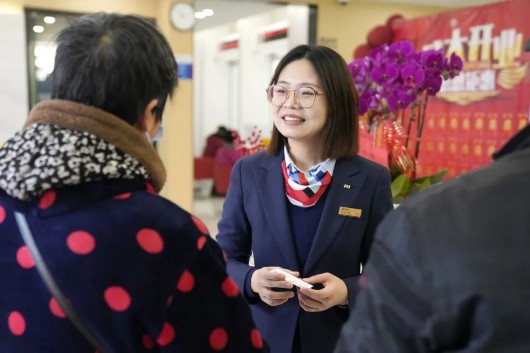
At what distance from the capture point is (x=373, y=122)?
1.88 metres

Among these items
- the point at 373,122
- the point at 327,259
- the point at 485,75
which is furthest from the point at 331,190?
the point at 485,75

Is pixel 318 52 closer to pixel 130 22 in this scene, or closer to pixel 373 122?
pixel 373 122

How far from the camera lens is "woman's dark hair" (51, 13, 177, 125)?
0.82 m

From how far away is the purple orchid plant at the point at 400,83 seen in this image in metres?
1.76

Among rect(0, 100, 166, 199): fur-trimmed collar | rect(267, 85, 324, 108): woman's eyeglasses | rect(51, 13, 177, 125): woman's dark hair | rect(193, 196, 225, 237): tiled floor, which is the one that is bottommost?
rect(193, 196, 225, 237): tiled floor

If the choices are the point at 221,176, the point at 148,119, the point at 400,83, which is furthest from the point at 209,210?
the point at 148,119

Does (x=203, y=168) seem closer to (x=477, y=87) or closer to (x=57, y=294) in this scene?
(x=477, y=87)

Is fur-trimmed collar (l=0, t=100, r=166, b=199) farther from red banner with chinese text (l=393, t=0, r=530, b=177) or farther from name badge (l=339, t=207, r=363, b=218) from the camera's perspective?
red banner with chinese text (l=393, t=0, r=530, b=177)

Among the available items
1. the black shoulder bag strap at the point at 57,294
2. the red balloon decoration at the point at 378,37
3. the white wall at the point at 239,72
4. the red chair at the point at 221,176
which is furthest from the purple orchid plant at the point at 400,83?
the red chair at the point at 221,176

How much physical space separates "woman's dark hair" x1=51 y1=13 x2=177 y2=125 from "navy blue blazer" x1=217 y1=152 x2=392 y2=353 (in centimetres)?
68

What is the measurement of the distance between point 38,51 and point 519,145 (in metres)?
5.92

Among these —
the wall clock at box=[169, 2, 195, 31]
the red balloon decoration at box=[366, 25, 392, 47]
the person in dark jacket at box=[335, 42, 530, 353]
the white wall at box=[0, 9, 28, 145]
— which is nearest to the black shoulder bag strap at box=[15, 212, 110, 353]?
the person in dark jacket at box=[335, 42, 530, 353]

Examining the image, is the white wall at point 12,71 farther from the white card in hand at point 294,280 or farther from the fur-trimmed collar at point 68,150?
the fur-trimmed collar at point 68,150

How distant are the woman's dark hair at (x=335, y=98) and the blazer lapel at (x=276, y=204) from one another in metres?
0.16
